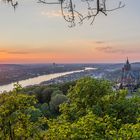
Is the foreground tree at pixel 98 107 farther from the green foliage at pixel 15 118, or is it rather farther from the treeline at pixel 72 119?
the green foliage at pixel 15 118

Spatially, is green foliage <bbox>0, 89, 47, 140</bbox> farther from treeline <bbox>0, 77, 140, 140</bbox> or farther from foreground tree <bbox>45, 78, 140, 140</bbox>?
foreground tree <bbox>45, 78, 140, 140</bbox>

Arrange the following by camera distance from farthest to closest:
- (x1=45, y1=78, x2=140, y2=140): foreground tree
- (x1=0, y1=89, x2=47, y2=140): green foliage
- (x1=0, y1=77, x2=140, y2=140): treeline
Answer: (x1=45, y1=78, x2=140, y2=140): foreground tree, (x1=0, y1=89, x2=47, y2=140): green foliage, (x1=0, y1=77, x2=140, y2=140): treeline

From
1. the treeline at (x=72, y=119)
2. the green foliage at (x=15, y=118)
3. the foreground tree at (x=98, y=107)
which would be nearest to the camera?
the treeline at (x=72, y=119)

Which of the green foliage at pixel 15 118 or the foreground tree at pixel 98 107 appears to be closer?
the green foliage at pixel 15 118

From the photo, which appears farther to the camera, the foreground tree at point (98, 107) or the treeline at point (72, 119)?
the foreground tree at point (98, 107)

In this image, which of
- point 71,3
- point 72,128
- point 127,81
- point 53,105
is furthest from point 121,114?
point 127,81

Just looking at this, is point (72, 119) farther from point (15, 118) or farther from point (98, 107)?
point (15, 118)

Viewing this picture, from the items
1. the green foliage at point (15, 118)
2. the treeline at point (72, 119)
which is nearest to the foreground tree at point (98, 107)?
the treeline at point (72, 119)

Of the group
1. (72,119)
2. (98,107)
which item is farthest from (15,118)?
(72,119)

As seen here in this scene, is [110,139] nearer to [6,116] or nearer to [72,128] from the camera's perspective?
[72,128]

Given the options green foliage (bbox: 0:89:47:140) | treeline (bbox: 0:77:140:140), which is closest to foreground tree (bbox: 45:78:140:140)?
treeline (bbox: 0:77:140:140)

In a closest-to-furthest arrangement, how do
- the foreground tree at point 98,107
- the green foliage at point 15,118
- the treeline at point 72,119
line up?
the treeline at point 72,119
the green foliage at point 15,118
the foreground tree at point 98,107
